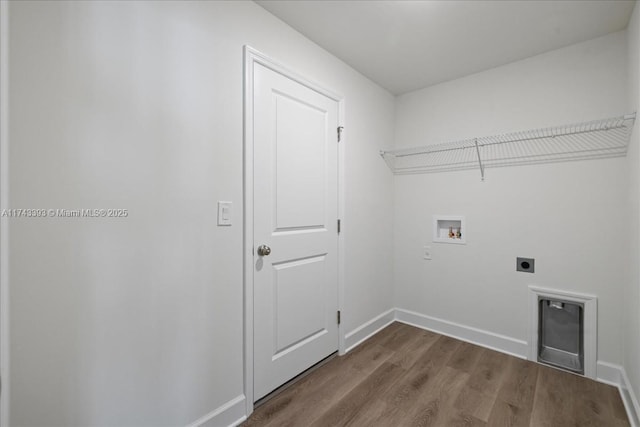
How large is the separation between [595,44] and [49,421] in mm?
3690

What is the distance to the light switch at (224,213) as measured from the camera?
1.51 m

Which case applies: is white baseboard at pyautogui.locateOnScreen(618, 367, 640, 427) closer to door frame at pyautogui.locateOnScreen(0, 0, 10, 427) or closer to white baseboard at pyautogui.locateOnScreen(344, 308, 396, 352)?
white baseboard at pyautogui.locateOnScreen(344, 308, 396, 352)

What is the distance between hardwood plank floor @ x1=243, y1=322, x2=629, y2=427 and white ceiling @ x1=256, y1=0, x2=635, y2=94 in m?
2.43

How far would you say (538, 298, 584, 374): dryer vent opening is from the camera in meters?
2.08

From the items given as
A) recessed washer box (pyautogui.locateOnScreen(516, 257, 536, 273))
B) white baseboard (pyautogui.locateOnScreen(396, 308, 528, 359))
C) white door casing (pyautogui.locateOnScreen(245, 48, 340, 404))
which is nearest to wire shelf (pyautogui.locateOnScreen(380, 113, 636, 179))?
recessed washer box (pyautogui.locateOnScreen(516, 257, 536, 273))

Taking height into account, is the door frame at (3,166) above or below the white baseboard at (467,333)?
above

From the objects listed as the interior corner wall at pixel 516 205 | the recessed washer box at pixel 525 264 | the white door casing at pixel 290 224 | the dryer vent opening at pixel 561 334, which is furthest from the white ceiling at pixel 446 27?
the dryer vent opening at pixel 561 334

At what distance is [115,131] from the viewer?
1.15 metres

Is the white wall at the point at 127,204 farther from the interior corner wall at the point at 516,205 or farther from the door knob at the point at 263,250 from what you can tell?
the interior corner wall at the point at 516,205

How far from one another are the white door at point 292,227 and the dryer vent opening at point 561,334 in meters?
1.66

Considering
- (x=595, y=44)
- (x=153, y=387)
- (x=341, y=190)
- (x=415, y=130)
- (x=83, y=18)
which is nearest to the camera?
(x=83, y=18)

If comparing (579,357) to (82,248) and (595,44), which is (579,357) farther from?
(82,248)

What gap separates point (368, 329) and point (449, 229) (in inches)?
49.0

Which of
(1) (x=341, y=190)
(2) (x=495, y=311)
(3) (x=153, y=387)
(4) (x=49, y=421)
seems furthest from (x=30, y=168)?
(2) (x=495, y=311)
